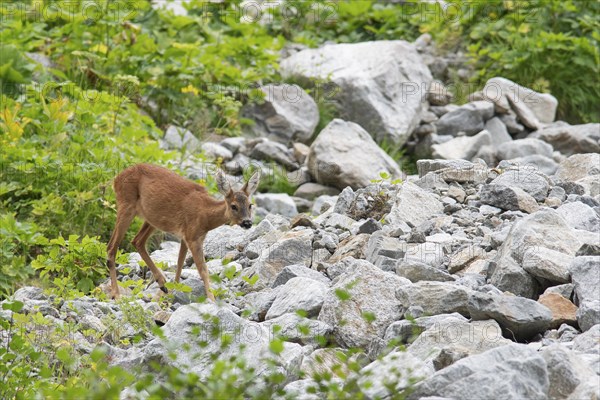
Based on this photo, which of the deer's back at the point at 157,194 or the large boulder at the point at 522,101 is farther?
the large boulder at the point at 522,101

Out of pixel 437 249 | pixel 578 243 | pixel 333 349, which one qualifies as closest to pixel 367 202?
pixel 437 249

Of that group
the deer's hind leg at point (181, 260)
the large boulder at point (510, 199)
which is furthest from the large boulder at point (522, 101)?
the deer's hind leg at point (181, 260)

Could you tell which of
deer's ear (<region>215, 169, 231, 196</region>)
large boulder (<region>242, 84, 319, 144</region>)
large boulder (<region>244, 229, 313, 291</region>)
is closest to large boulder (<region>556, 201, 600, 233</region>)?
large boulder (<region>244, 229, 313, 291</region>)

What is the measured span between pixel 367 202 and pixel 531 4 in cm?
858

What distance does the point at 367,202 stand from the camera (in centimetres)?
1031

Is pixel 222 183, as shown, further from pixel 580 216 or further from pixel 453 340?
pixel 453 340

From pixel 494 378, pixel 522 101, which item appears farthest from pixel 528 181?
pixel 522 101

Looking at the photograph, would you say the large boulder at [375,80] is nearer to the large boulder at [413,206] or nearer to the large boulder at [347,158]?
the large boulder at [347,158]

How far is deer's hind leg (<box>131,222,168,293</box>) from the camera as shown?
922 cm

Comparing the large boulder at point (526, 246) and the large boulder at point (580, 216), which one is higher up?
the large boulder at point (526, 246)

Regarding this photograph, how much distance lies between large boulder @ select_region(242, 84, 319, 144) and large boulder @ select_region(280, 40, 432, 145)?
49 cm

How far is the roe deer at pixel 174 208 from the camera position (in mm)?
9117

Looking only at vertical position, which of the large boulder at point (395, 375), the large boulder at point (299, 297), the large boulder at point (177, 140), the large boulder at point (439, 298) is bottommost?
the large boulder at point (177, 140)

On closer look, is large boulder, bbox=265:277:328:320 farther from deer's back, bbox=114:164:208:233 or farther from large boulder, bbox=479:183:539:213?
large boulder, bbox=479:183:539:213
